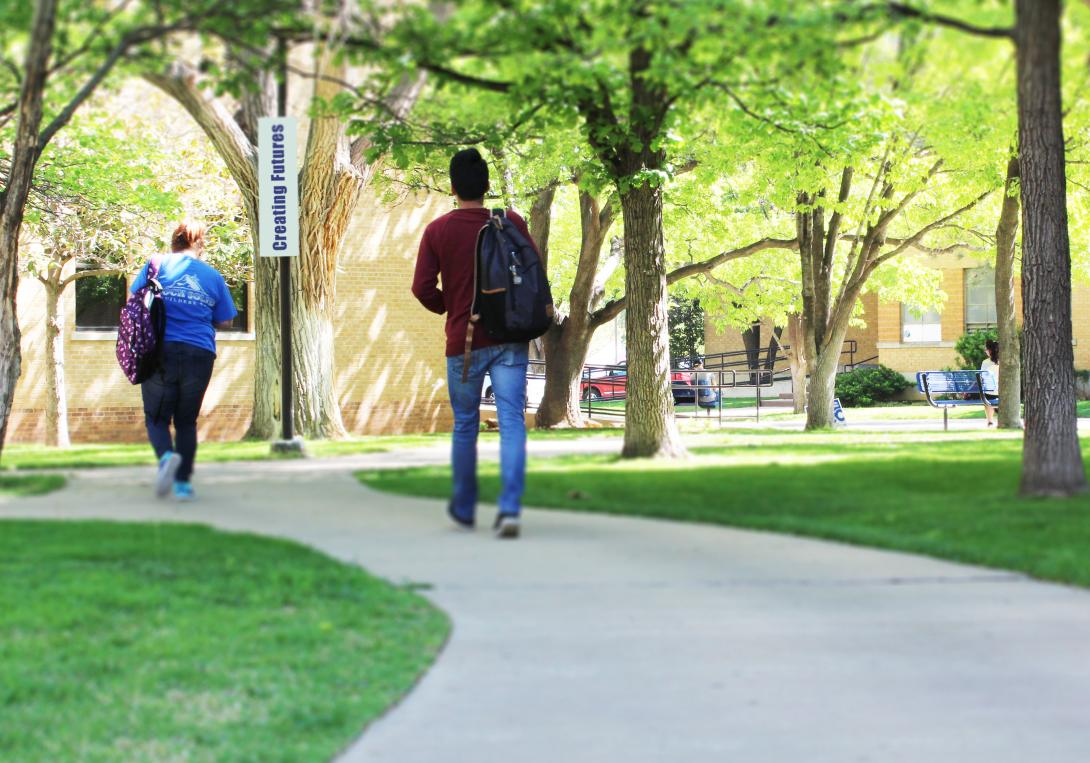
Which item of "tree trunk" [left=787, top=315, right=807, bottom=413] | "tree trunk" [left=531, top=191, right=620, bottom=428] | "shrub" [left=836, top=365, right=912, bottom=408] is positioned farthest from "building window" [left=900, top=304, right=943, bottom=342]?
"tree trunk" [left=531, top=191, right=620, bottom=428]

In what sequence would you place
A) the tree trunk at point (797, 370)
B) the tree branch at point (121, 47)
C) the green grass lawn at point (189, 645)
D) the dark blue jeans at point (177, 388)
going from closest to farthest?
the green grass lawn at point (189, 645), the tree branch at point (121, 47), the dark blue jeans at point (177, 388), the tree trunk at point (797, 370)

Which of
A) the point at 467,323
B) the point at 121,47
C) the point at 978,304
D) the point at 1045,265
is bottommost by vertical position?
the point at 467,323

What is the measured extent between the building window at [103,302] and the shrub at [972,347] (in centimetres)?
1996


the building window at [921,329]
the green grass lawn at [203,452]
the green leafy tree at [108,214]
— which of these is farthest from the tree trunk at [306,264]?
the building window at [921,329]

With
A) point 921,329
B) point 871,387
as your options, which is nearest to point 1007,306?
point 871,387

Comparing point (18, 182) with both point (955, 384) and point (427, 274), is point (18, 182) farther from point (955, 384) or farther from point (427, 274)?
point (955, 384)

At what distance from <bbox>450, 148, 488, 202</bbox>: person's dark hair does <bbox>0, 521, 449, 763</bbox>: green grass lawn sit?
1.57m

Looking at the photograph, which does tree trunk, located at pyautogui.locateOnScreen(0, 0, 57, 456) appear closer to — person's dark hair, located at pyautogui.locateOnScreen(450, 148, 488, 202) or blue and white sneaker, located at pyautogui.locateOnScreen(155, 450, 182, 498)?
blue and white sneaker, located at pyautogui.locateOnScreen(155, 450, 182, 498)

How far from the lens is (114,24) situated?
3.91m

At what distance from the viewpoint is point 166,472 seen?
4.64 meters

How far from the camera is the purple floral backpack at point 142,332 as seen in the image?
18.2ft

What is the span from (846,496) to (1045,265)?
2.12 m

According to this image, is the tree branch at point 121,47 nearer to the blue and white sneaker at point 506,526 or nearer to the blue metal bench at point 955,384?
the blue and white sneaker at point 506,526

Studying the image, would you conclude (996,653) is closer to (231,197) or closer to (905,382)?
(231,197)
